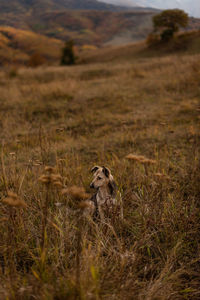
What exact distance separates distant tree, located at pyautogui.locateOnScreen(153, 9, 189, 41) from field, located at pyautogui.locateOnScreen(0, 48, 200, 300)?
3050 cm

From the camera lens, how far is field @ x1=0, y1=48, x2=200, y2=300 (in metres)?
1.15

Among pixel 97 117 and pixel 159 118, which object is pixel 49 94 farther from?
pixel 159 118

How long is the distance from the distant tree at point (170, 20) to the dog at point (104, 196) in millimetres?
36354

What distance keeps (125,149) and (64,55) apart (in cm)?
3645

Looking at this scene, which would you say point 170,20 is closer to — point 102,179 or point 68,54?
point 68,54

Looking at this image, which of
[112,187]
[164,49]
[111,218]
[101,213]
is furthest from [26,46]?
[111,218]

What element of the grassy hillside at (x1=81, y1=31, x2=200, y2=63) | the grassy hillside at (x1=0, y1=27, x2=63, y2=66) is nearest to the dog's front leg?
the grassy hillside at (x1=81, y1=31, x2=200, y2=63)

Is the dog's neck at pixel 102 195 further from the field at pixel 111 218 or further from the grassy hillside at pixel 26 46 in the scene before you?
the grassy hillside at pixel 26 46

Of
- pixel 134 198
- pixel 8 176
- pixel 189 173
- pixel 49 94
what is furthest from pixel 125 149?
pixel 49 94

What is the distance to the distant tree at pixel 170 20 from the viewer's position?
31.8 m

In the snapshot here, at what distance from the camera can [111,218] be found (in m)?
1.67

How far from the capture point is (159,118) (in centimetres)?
533

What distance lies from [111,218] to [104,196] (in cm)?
22

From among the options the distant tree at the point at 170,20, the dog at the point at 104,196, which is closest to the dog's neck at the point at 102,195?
the dog at the point at 104,196
